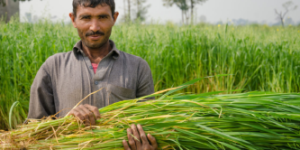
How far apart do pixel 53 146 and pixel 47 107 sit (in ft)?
1.97

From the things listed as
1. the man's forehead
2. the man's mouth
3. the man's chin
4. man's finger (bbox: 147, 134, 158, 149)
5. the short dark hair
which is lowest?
man's finger (bbox: 147, 134, 158, 149)

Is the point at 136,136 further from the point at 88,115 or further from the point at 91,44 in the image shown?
the point at 91,44

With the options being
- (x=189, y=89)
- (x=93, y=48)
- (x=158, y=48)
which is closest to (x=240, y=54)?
(x=189, y=89)

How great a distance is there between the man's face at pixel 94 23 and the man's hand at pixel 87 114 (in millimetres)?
599

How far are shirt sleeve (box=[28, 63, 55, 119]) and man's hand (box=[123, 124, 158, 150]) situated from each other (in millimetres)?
761

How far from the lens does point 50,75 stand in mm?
1549

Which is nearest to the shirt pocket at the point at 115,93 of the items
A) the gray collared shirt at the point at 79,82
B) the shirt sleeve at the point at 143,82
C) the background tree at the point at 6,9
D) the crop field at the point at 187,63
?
the gray collared shirt at the point at 79,82

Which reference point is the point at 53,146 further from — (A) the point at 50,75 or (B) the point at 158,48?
(B) the point at 158,48

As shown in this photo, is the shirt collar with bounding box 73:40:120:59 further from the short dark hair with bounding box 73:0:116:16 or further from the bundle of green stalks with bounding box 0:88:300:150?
the bundle of green stalks with bounding box 0:88:300:150

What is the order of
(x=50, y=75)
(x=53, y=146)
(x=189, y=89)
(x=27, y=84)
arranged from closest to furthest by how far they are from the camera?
1. (x=53, y=146)
2. (x=50, y=75)
3. (x=27, y=84)
4. (x=189, y=89)

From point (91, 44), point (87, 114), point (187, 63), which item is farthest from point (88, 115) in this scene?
point (187, 63)

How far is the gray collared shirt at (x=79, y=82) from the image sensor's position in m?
1.50

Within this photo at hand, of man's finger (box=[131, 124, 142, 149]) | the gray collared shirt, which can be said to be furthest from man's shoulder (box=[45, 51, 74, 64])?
man's finger (box=[131, 124, 142, 149])

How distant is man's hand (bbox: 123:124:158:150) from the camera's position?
3.39 ft
